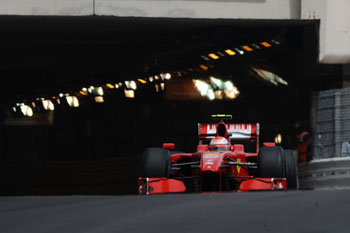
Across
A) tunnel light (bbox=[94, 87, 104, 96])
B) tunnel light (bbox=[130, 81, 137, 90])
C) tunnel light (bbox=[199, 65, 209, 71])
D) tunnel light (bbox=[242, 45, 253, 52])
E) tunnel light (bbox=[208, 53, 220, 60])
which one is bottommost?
tunnel light (bbox=[94, 87, 104, 96])

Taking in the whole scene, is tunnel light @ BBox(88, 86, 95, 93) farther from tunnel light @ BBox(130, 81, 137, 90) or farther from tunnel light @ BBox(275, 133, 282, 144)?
tunnel light @ BBox(275, 133, 282, 144)

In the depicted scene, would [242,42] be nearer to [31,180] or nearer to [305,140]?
[305,140]

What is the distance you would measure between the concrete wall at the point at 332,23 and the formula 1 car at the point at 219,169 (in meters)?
3.74

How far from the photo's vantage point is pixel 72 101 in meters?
28.4

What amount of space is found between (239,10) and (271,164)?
17.4ft

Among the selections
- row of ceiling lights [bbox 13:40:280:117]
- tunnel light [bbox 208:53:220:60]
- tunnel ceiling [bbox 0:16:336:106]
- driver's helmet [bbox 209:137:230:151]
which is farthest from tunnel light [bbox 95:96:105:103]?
driver's helmet [bbox 209:137:230:151]

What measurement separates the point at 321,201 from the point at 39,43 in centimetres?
1877

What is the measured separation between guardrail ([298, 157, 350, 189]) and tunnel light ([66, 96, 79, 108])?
51.2 feet

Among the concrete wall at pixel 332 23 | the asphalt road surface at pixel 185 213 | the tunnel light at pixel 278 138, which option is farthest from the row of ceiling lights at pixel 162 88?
the asphalt road surface at pixel 185 213

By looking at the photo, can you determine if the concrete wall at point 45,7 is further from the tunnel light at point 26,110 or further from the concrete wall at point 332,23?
the tunnel light at point 26,110

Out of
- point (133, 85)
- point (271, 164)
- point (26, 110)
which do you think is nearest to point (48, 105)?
point (26, 110)

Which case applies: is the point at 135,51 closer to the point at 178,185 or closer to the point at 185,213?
the point at 178,185

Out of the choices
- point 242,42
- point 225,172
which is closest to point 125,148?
point 242,42

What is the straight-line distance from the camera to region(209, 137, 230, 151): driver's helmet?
40.9 ft
